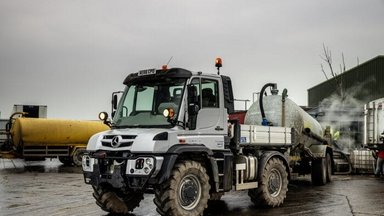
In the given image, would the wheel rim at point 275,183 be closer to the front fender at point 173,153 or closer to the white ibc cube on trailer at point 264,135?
the white ibc cube on trailer at point 264,135

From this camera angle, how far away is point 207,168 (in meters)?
9.21

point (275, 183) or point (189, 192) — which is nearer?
point (189, 192)

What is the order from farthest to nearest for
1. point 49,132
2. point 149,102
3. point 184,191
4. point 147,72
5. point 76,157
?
point 76,157 → point 49,132 → point 147,72 → point 149,102 → point 184,191

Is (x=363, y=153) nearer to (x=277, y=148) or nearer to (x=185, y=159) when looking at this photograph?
(x=277, y=148)

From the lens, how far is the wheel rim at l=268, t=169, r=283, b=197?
36.1ft

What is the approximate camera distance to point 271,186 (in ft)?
36.1

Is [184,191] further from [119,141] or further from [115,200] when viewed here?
[115,200]

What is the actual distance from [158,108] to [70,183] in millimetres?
8367

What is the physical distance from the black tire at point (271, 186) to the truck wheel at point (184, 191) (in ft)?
7.13

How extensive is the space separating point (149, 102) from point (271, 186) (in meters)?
3.79

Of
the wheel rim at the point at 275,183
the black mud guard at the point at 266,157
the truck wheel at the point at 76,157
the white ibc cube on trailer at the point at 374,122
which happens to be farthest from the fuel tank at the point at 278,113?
the truck wheel at the point at 76,157

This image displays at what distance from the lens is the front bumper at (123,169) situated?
8.15 meters

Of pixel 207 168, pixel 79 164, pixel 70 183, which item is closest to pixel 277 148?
pixel 207 168

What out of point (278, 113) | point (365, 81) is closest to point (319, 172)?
point (278, 113)
